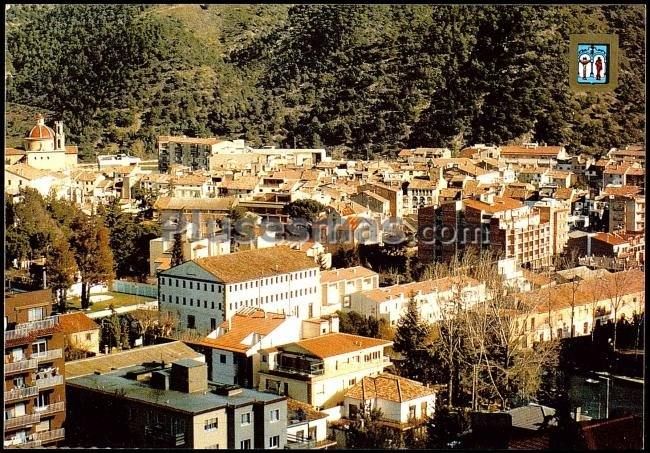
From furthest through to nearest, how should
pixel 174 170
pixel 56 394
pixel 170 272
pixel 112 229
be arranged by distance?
pixel 174 170
pixel 112 229
pixel 170 272
pixel 56 394

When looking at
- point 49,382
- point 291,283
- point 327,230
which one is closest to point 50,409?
point 49,382

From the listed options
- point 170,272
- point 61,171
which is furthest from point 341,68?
point 170,272

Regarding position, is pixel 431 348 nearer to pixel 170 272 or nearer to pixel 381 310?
pixel 381 310

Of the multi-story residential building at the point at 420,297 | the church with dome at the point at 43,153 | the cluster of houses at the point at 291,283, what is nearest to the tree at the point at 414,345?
the cluster of houses at the point at 291,283

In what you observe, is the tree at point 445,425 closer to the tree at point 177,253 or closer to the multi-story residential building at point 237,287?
the multi-story residential building at point 237,287

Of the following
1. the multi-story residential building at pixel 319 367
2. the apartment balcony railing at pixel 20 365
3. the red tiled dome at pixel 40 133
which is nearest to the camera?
the apartment balcony railing at pixel 20 365

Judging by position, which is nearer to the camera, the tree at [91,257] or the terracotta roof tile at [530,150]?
the tree at [91,257]

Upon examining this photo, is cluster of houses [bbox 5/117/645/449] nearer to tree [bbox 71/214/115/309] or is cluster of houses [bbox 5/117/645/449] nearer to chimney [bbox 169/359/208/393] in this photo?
chimney [bbox 169/359/208/393]
